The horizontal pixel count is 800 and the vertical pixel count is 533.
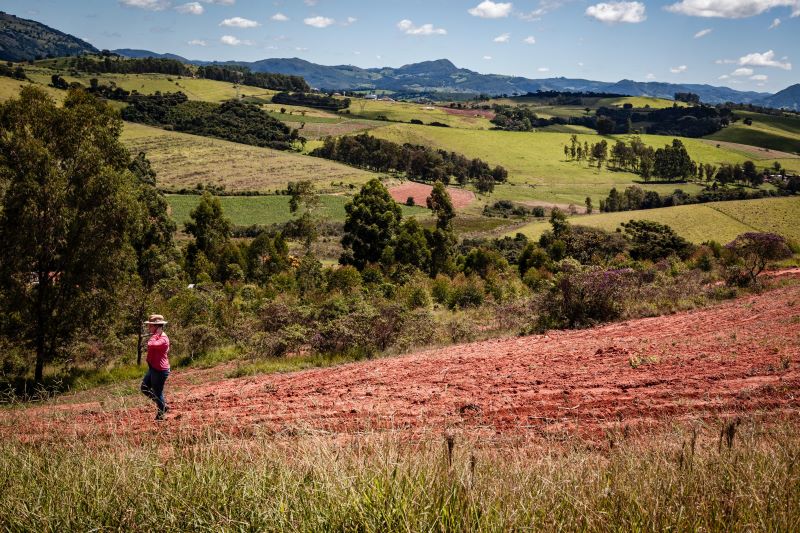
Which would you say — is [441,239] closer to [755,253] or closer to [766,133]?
[755,253]

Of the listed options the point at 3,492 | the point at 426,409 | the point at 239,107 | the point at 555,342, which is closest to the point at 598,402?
the point at 426,409

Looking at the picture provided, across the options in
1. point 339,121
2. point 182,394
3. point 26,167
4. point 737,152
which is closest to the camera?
point 182,394

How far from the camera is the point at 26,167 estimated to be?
14.5 metres

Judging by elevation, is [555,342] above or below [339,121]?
below

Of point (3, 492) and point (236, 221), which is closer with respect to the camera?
point (3, 492)

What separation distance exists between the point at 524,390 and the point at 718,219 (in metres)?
66.8

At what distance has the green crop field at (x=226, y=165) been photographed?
9006cm

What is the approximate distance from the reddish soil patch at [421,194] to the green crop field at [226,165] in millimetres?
8889

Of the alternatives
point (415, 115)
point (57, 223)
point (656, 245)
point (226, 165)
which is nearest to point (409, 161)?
point (226, 165)

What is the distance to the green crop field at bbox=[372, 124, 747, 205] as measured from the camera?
335ft

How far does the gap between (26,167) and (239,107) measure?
132 metres

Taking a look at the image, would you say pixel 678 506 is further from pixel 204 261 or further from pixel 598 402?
pixel 204 261

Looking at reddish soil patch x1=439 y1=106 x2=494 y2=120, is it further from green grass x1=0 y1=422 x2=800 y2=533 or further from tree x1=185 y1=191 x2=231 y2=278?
green grass x1=0 y1=422 x2=800 y2=533

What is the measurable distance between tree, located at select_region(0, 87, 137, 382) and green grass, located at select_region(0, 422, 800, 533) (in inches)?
495
